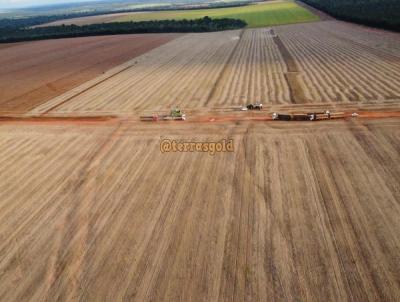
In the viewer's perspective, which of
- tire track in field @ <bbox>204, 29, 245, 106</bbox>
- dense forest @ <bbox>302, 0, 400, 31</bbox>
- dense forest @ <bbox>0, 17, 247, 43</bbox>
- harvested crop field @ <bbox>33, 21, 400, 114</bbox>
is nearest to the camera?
harvested crop field @ <bbox>33, 21, 400, 114</bbox>

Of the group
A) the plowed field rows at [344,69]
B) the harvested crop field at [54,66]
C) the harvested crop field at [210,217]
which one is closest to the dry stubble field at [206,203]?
the harvested crop field at [210,217]

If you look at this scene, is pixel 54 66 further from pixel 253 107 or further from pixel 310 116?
pixel 310 116

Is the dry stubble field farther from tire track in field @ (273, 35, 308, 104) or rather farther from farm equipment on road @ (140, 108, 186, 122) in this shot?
farm equipment on road @ (140, 108, 186, 122)

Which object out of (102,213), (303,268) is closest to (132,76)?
(102,213)

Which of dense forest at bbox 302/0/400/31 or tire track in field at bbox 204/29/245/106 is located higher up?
dense forest at bbox 302/0/400/31

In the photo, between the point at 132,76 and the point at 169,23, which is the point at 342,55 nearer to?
the point at 132,76

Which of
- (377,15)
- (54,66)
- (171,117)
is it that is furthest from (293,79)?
(377,15)

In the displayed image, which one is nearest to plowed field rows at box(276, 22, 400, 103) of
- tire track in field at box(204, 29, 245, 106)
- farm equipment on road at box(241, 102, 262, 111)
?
farm equipment on road at box(241, 102, 262, 111)
